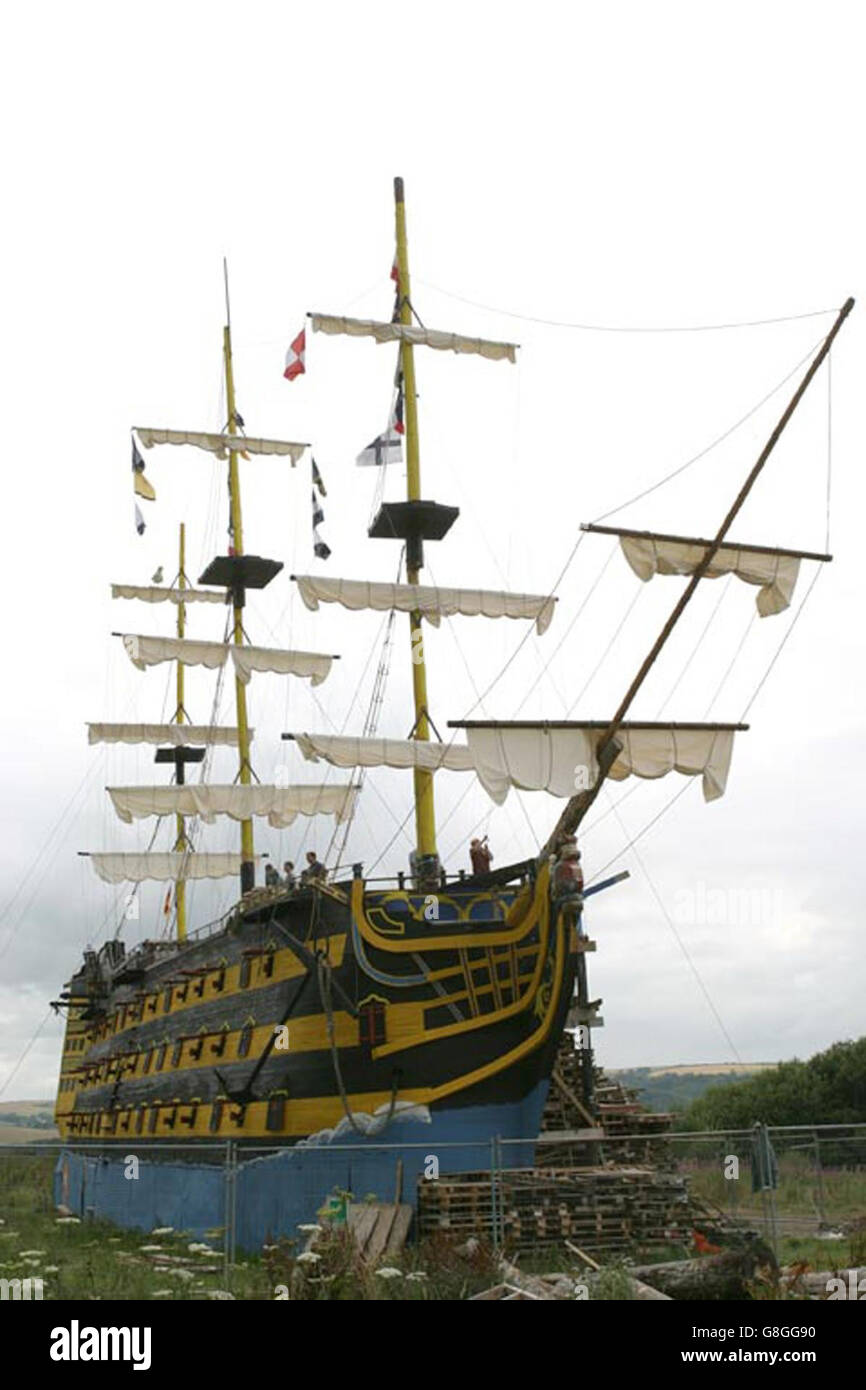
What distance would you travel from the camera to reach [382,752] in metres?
25.0

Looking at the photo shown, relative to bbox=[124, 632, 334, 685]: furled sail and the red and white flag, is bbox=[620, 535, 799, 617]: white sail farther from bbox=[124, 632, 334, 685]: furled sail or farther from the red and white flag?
bbox=[124, 632, 334, 685]: furled sail

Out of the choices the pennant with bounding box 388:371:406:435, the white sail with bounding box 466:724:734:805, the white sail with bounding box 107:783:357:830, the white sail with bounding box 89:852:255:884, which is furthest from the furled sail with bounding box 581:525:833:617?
the white sail with bounding box 89:852:255:884

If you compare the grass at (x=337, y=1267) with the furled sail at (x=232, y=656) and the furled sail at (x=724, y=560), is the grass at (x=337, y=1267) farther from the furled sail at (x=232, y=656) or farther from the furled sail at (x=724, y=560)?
the furled sail at (x=232, y=656)

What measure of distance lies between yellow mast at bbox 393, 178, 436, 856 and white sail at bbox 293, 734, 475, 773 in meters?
0.32

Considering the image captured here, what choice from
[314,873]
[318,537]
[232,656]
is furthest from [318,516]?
[314,873]

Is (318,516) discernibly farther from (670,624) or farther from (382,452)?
(670,624)

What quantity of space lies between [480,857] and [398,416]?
9.42 metres

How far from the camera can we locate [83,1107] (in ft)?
131

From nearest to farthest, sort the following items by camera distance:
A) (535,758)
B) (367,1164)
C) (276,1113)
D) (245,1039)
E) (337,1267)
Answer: (337,1267)
(367,1164)
(535,758)
(276,1113)
(245,1039)

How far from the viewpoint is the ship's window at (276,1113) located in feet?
68.5

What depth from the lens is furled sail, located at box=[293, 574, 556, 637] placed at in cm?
2584
